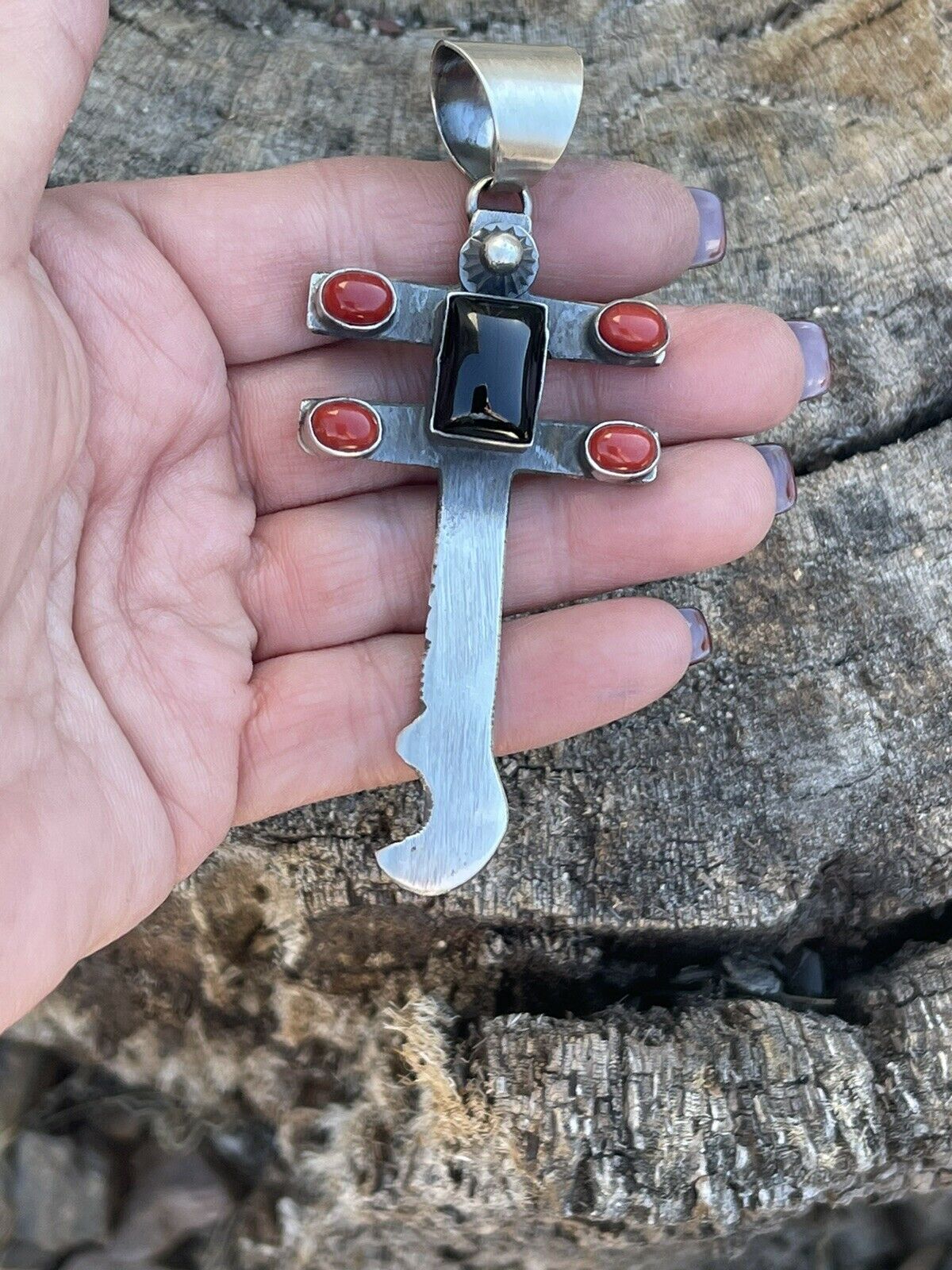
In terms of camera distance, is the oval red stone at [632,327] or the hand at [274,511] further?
the oval red stone at [632,327]

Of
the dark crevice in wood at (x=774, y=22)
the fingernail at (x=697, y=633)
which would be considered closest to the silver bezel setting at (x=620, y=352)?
the fingernail at (x=697, y=633)

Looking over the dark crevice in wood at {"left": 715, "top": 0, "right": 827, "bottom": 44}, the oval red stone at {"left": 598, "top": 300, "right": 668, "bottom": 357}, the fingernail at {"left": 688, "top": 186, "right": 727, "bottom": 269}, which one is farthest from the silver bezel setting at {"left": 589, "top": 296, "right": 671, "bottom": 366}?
the dark crevice in wood at {"left": 715, "top": 0, "right": 827, "bottom": 44}

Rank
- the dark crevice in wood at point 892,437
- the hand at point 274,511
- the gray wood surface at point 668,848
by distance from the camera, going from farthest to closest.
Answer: the dark crevice in wood at point 892,437 → the gray wood surface at point 668,848 → the hand at point 274,511

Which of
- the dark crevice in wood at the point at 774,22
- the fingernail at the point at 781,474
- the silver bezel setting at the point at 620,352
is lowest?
the fingernail at the point at 781,474

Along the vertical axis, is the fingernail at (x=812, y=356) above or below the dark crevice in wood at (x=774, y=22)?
below

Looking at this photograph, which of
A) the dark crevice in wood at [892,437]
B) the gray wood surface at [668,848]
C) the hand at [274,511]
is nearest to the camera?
A: the hand at [274,511]

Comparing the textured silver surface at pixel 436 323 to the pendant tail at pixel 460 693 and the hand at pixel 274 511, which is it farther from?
the pendant tail at pixel 460 693

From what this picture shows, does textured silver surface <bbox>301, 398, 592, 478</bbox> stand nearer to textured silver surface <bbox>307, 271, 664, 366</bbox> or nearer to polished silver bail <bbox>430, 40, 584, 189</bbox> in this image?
textured silver surface <bbox>307, 271, 664, 366</bbox>
